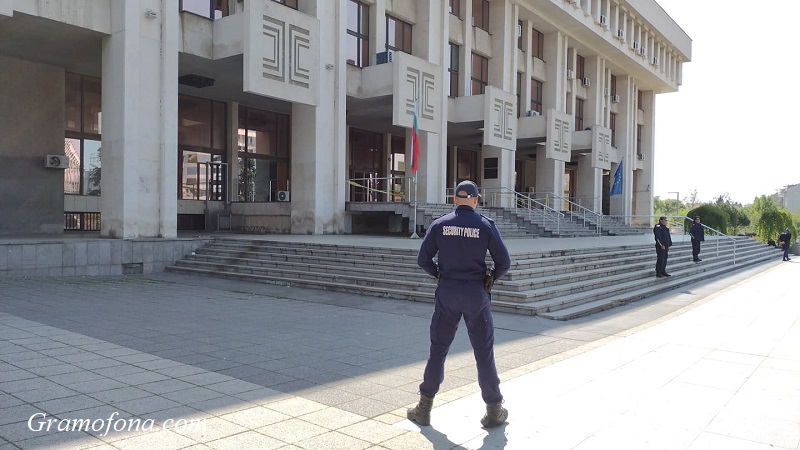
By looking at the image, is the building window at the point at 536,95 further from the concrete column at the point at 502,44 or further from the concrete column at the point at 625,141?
the concrete column at the point at 625,141

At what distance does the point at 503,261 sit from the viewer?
15.2ft

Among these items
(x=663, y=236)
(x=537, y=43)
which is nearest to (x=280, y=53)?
(x=663, y=236)

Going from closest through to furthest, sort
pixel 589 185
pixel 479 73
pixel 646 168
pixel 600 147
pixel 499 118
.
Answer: pixel 499 118 < pixel 479 73 < pixel 600 147 < pixel 589 185 < pixel 646 168

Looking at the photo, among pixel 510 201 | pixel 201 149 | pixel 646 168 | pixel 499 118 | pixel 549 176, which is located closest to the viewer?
pixel 201 149

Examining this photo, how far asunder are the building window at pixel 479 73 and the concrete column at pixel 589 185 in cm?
1121

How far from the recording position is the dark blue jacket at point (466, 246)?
4535 millimetres

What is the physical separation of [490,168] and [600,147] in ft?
33.0

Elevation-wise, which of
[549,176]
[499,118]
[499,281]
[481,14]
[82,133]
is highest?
[481,14]

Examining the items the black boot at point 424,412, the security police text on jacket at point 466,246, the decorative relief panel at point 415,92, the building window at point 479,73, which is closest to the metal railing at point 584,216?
the building window at point 479,73

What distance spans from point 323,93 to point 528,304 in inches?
534

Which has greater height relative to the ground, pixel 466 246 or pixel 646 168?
pixel 646 168

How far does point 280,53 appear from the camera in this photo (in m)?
18.1
